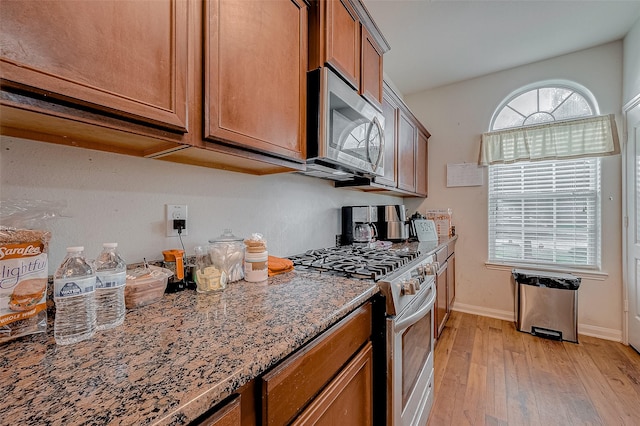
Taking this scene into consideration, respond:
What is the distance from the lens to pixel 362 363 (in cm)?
92

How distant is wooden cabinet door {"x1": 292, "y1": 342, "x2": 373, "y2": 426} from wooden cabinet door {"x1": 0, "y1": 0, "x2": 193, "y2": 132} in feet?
2.73

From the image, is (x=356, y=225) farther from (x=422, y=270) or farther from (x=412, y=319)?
(x=412, y=319)

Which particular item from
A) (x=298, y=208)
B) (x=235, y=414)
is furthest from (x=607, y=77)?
(x=235, y=414)

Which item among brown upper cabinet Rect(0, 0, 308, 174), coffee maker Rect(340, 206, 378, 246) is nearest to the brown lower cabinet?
brown upper cabinet Rect(0, 0, 308, 174)

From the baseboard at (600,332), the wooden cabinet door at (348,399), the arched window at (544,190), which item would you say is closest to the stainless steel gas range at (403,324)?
the wooden cabinet door at (348,399)

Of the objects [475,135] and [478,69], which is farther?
[475,135]

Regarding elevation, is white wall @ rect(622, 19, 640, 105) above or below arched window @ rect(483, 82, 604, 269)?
above

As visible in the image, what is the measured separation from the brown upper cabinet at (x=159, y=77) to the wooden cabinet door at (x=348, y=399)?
78 cm

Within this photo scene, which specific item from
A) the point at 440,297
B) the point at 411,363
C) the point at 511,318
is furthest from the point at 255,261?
the point at 511,318

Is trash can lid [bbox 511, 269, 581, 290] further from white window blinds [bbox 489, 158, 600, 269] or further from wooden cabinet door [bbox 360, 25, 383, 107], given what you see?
wooden cabinet door [bbox 360, 25, 383, 107]

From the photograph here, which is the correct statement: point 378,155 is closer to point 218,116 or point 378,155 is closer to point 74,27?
point 218,116

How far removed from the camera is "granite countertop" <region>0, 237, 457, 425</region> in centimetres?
37

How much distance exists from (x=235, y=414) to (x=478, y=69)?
11.7 feet

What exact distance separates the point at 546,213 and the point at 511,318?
1.18 metres
